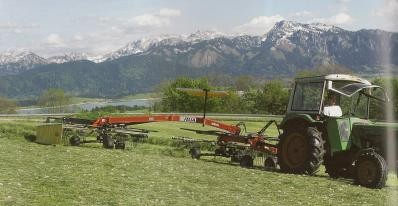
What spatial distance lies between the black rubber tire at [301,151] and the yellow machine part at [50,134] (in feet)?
36.2

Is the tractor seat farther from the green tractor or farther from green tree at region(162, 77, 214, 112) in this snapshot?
green tree at region(162, 77, 214, 112)

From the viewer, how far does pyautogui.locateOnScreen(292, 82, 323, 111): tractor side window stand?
16.8 m

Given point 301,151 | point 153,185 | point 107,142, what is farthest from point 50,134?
point 153,185

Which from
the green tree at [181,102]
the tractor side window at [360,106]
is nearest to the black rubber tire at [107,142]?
the tractor side window at [360,106]

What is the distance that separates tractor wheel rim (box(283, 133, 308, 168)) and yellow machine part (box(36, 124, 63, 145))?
1125 centimetres

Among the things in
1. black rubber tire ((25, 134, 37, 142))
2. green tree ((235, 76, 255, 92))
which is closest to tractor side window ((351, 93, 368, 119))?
black rubber tire ((25, 134, 37, 142))

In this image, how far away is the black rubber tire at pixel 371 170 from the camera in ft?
46.3

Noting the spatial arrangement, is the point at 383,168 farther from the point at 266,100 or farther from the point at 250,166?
the point at 266,100

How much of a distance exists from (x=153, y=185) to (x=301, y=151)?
5960 millimetres

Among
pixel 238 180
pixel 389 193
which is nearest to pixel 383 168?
pixel 389 193

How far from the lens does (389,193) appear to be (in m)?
13.5

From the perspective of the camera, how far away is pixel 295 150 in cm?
1706

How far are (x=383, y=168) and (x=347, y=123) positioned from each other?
7.34ft

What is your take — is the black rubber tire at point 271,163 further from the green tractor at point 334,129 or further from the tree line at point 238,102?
the tree line at point 238,102
